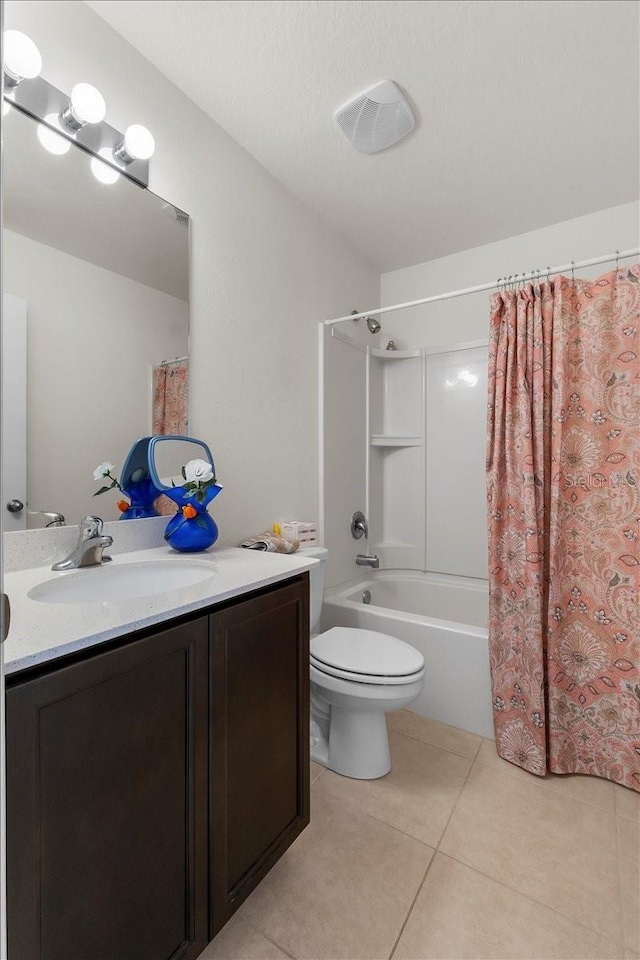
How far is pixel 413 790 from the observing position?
1.64 m

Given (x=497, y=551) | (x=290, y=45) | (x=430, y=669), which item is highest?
(x=290, y=45)

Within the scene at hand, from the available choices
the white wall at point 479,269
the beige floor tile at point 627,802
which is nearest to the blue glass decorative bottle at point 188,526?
the beige floor tile at point 627,802

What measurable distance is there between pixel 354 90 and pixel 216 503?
1518 millimetres

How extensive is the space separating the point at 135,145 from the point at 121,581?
4.30ft

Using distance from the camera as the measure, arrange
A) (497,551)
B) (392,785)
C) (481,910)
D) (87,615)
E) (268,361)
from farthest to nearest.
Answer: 1. (268,361)
2. (497,551)
3. (392,785)
4. (481,910)
5. (87,615)

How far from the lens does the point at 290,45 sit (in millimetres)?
1391

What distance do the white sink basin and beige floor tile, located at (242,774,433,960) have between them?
34.5 inches

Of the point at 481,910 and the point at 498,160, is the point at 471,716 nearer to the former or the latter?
the point at 481,910

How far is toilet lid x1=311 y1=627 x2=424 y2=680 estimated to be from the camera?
1573 mm

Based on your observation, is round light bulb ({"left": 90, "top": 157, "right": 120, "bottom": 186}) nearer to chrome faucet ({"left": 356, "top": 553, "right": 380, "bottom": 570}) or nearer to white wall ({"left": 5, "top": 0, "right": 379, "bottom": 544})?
white wall ({"left": 5, "top": 0, "right": 379, "bottom": 544})

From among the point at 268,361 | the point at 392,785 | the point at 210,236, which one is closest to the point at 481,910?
the point at 392,785

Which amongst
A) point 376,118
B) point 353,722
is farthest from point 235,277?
point 353,722

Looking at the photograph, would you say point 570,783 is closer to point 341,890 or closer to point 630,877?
point 630,877

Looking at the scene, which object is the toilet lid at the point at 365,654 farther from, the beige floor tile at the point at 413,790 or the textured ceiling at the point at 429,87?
the textured ceiling at the point at 429,87
